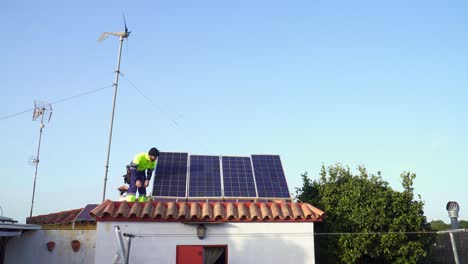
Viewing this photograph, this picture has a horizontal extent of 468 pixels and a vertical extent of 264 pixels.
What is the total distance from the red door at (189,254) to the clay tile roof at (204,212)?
92 cm

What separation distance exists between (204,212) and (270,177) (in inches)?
174

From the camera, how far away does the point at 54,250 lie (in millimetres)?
15070

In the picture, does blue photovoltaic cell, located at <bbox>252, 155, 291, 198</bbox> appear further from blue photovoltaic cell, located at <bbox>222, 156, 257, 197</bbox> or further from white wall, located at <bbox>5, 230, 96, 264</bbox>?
white wall, located at <bbox>5, 230, 96, 264</bbox>

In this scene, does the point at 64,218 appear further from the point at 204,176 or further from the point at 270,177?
the point at 270,177

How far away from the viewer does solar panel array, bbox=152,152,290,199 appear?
15250mm

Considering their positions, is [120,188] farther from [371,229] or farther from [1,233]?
[371,229]

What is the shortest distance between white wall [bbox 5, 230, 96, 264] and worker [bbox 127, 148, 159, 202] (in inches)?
93.5

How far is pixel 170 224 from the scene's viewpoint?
1294 cm

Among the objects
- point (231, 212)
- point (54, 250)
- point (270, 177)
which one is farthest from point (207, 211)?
point (54, 250)

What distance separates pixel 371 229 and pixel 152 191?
29.4 ft

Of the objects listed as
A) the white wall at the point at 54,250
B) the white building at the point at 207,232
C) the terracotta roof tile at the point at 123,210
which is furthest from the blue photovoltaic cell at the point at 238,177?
the white wall at the point at 54,250

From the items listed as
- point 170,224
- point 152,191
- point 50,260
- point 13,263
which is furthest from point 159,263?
point 13,263

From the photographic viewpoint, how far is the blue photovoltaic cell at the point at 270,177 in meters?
15.6

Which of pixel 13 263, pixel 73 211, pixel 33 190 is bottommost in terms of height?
pixel 13 263
